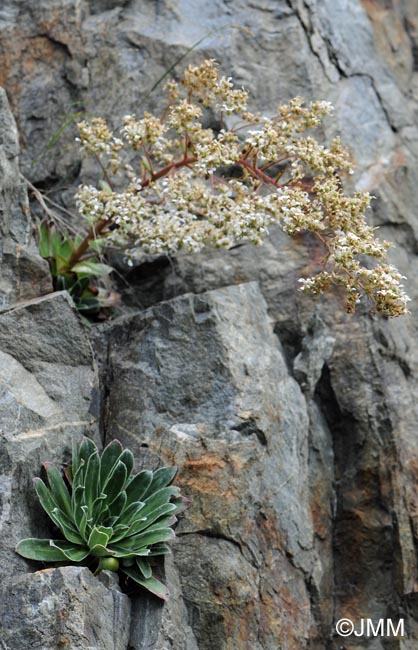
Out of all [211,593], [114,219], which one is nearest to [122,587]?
[211,593]

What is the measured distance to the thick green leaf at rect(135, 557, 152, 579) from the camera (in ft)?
14.0

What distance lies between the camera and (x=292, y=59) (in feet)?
22.6

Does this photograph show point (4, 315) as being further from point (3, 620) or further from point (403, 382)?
point (403, 382)

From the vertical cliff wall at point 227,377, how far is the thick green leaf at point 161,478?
26cm

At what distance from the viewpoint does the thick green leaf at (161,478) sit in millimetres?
4531

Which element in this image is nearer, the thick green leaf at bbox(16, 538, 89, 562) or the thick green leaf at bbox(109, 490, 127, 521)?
the thick green leaf at bbox(16, 538, 89, 562)

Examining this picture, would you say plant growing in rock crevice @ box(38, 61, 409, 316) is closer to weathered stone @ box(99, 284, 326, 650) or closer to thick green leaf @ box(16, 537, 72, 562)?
weathered stone @ box(99, 284, 326, 650)

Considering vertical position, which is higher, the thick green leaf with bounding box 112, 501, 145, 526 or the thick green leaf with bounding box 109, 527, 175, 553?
the thick green leaf with bounding box 112, 501, 145, 526

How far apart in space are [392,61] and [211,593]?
5321 millimetres

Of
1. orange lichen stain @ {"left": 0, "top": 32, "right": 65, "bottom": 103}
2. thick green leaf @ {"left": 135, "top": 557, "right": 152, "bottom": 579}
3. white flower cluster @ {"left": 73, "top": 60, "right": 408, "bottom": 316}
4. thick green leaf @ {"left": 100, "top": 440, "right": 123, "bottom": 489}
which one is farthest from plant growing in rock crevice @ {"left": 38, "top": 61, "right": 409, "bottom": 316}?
orange lichen stain @ {"left": 0, "top": 32, "right": 65, "bottom": 103}

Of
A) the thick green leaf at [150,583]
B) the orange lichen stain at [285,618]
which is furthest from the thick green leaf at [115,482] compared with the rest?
the orange lichen stain at [285,618]

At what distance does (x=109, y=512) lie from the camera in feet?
14.4

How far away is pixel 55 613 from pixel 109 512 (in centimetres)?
67

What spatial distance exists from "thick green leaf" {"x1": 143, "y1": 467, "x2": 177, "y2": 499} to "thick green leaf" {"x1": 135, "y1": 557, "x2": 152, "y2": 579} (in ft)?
1.11
